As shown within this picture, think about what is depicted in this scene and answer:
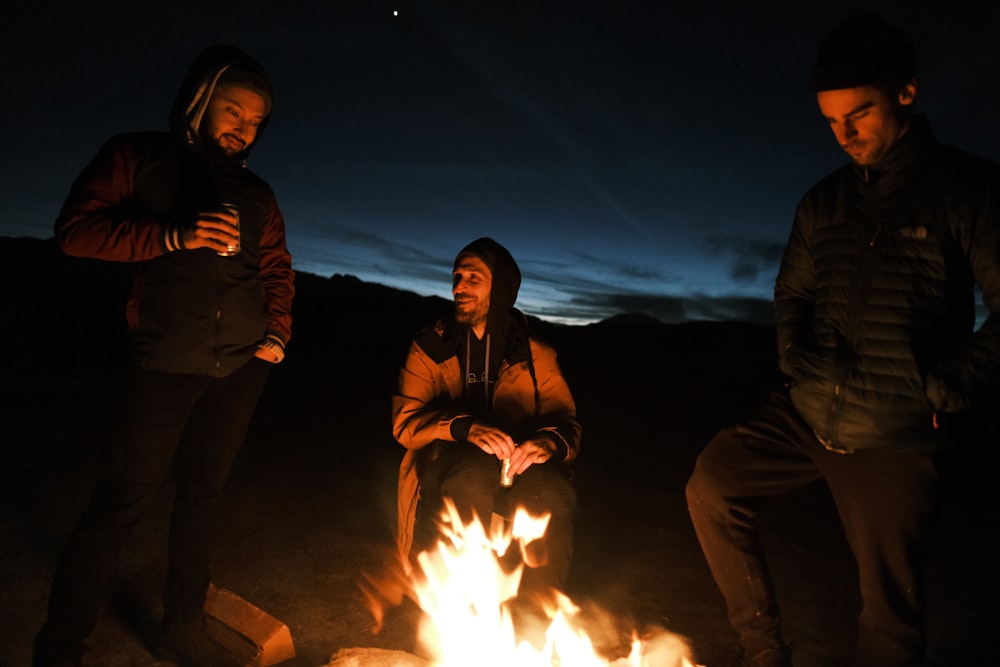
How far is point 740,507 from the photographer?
2.64 meters

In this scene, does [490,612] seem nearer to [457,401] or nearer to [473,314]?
[457,401]

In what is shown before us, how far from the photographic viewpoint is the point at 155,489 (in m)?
2.41

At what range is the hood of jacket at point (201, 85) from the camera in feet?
8.09

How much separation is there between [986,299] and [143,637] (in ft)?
11.9

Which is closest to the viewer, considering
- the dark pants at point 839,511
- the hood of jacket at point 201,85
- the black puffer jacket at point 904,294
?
the black puffer jacket at point 904,294

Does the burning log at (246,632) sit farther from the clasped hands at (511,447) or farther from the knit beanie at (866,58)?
the knit beanie at (866,58)

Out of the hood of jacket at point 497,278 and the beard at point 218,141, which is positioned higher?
the beard at point 218,141

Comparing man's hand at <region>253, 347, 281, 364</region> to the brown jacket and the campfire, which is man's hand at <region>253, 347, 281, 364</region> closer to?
the brown jacket

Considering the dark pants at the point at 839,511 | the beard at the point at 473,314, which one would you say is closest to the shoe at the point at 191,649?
the beard at the point at 473,314

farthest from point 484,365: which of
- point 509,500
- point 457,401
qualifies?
point 509,500

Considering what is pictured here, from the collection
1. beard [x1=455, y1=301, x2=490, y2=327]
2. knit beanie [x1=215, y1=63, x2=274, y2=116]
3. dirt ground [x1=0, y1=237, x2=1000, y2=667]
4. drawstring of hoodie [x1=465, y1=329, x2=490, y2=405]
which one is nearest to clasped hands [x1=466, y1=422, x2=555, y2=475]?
drawstring of hoodie [x1=465, y1=329, x2=490, y2=405]

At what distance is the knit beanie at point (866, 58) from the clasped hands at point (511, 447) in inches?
79.4

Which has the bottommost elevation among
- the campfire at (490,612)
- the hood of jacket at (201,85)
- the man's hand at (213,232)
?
the campfire at (490,612)

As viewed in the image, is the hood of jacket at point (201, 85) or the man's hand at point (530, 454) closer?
the hood of jacket at point (201, 85)
